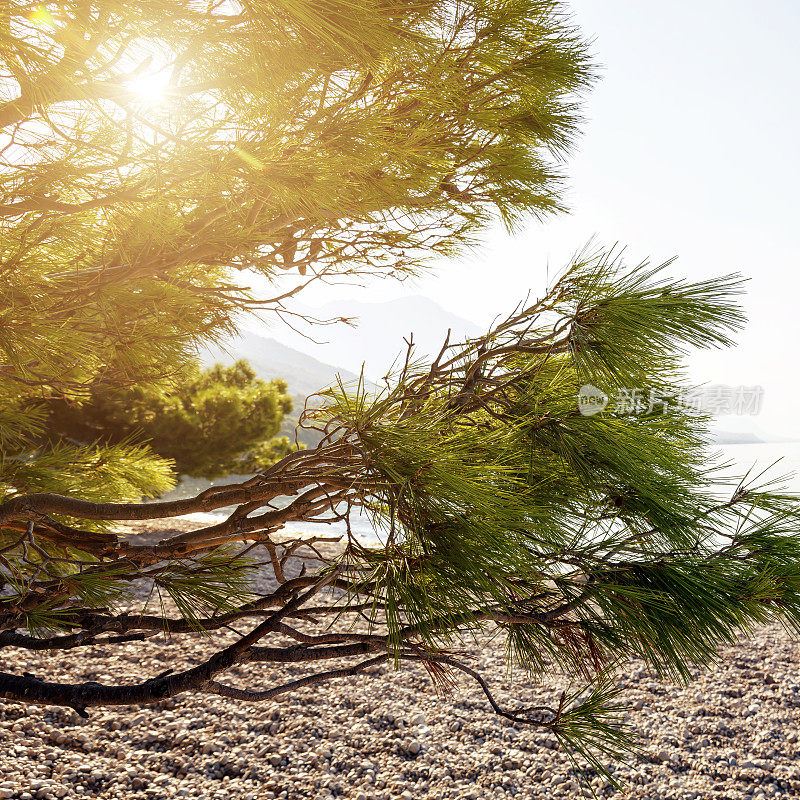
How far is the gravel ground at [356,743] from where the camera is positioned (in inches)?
66.5

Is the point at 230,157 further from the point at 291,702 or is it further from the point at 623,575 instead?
the point at 291,702

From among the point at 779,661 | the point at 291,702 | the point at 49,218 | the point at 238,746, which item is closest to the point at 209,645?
the point at 291,702

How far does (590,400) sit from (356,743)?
1.83 m

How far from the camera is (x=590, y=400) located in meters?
0.59

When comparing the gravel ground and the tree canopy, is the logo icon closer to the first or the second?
the gravel ground

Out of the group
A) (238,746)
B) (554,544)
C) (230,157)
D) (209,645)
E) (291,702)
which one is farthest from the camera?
(209,645)

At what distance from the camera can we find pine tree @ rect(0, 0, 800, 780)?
0.53 metres

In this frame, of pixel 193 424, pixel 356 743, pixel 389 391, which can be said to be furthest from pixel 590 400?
pixel 193 424

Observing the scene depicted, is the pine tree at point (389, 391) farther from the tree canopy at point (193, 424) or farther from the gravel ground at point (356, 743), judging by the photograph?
the tree canopy at point (193, 424)

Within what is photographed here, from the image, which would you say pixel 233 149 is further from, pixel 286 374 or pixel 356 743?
pixel 286 374

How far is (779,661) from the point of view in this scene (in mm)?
2982

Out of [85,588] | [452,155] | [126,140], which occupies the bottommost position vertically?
[85,588]

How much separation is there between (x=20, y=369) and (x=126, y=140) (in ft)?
1.48

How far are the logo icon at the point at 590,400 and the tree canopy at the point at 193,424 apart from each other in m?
3.76
